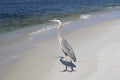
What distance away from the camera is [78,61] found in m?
11.3

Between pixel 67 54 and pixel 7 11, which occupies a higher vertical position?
pixel 67 54

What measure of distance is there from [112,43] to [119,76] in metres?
3.79

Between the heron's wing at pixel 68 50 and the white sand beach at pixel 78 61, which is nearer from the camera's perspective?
the white sand beach at pixel 78 61

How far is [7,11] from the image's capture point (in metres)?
30.0

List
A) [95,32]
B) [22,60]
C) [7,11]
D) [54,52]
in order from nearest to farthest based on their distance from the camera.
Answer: [22,60], [54,52], [95,32], [7,11]

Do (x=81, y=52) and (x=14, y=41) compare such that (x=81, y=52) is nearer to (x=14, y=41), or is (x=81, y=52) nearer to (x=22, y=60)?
(x=22, y=60)

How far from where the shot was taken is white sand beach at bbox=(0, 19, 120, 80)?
9.91 metres

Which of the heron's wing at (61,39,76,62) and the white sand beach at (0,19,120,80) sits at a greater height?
the heron's wing at (61,39,76,62)

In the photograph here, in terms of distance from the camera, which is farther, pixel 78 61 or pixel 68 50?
pixel 78 61

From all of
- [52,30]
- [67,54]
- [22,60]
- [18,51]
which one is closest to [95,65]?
[67,54]

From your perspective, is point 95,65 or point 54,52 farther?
point 54,52

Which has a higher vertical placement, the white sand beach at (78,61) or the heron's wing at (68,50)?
the heron's wing at (68,50)

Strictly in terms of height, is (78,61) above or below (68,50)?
below

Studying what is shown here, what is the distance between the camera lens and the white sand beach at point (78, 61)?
9914 millimetres
